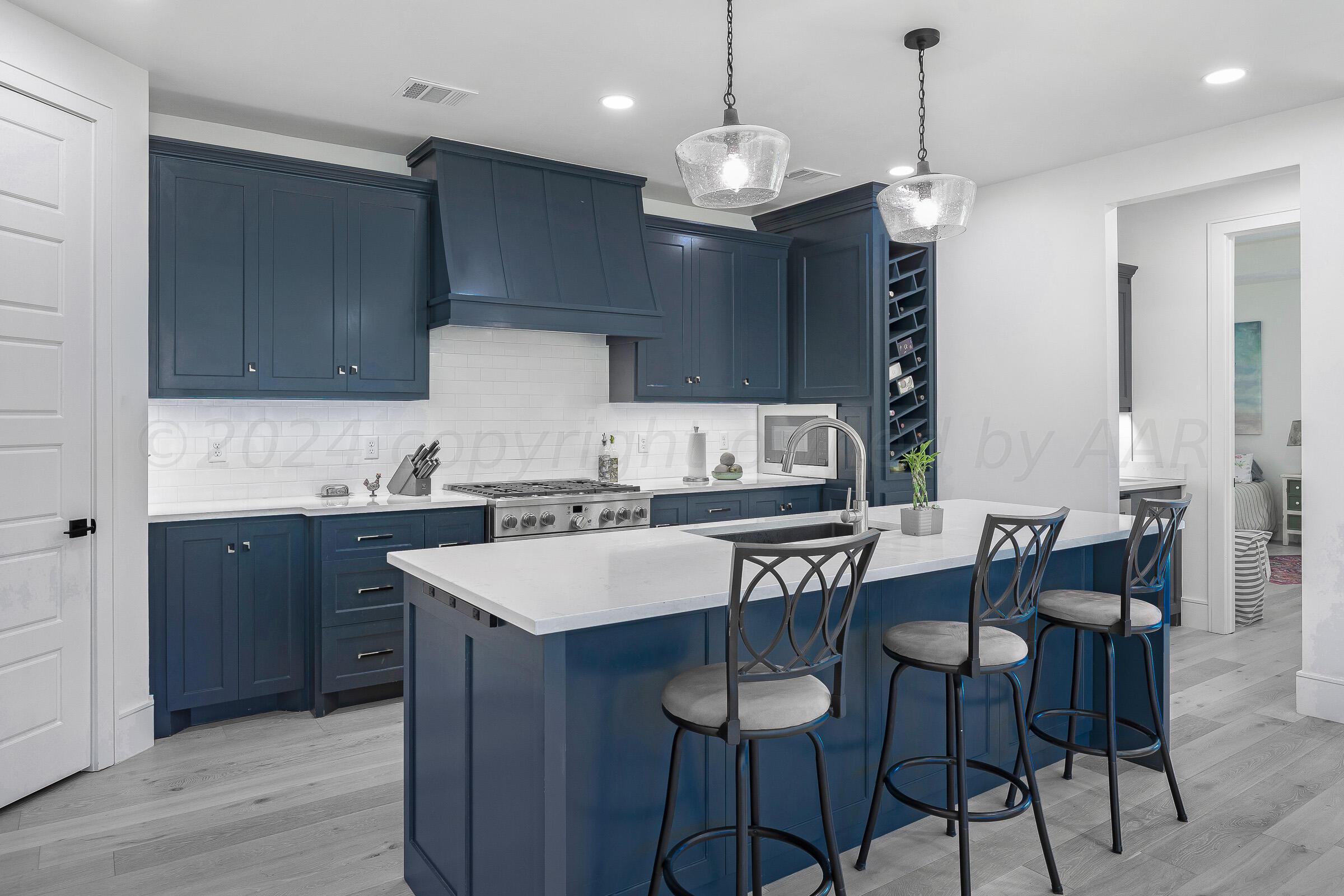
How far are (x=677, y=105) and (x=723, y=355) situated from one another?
194 centimetres

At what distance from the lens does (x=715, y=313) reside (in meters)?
5.64

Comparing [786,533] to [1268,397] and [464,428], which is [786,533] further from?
[1268,397]

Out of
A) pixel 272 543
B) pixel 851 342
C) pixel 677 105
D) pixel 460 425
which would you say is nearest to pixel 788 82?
pixel 677 105

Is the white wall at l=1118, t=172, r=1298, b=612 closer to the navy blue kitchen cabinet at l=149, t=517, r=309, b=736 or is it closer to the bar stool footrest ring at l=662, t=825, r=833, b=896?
the bar stool footrest ring at l=662, t=825, r=833, b=896

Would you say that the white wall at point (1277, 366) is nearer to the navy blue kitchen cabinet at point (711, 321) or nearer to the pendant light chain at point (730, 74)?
the navy blue kitchen cabinet at point (711, 321)

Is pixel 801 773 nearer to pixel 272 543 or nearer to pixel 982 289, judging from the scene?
pixel 272 543

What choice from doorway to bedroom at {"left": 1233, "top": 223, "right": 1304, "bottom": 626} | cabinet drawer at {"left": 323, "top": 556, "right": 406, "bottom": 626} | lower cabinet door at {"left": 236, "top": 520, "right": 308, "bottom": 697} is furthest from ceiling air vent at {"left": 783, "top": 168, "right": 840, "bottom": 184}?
doorway to bedroom at {"left": 1233, "top": 223, "right": 1304, "bottom": 626}

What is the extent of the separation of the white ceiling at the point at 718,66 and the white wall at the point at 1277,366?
545 centimetres

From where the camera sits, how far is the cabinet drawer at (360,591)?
398 centimetres

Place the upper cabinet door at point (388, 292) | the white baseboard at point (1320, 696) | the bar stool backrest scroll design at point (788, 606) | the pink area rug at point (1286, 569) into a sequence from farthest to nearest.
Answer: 1. the pink area rug at point (1286, 569)
2. the upper cabinet door at point (388, 292)
3. the white baseboard at point (1320, 696)
4. the bar stool backrest scroll design at point (788, 606)

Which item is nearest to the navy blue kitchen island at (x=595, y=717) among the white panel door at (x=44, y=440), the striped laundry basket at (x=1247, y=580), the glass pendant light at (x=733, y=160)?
the glass pendant light at (x=733, y=160)

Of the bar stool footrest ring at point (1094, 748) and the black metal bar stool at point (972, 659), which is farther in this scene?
the bar stool footrest ring at point (1094, 748)

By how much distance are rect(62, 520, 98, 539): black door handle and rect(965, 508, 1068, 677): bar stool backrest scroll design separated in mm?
3225

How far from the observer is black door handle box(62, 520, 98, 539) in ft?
10.6
